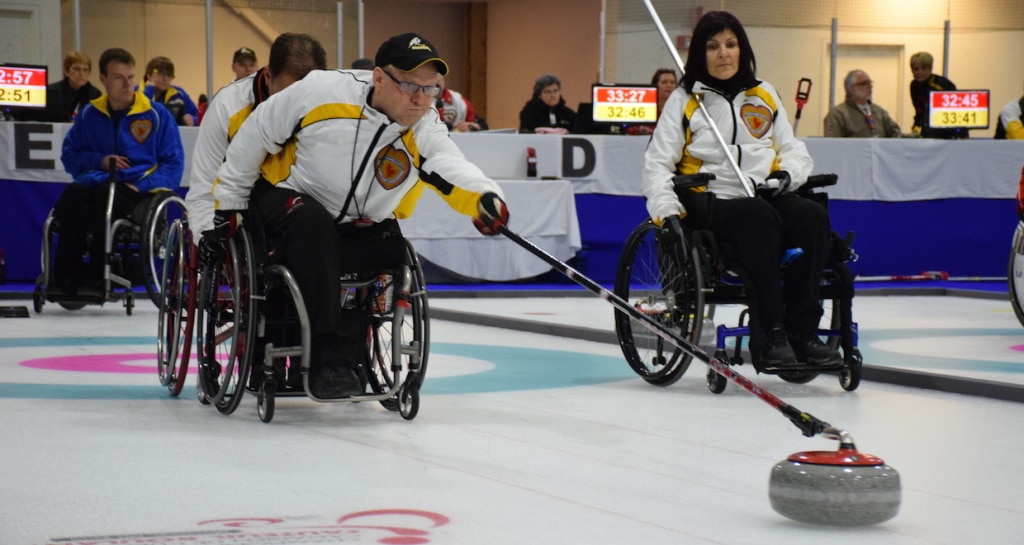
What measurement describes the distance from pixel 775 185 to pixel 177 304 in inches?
67.7

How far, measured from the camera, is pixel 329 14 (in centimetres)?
1054

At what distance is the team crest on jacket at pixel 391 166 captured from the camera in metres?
3.44

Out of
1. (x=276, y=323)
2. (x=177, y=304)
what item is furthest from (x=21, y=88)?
(x=276, y=323)

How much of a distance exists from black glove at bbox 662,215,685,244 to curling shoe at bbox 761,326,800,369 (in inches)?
14.5

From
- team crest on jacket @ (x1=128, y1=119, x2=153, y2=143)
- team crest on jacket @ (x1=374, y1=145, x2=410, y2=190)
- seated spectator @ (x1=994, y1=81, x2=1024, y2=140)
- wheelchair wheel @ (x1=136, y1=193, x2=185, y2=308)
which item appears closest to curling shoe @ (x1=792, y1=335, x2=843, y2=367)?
team crest on jacket @ (x1=374, y1=145, x2=410, y2=190)

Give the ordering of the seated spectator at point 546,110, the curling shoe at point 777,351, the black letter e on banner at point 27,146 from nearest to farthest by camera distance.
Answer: the curling shoe at point 777,351 < the black letter e on banner at point 27,146 < the seated spectator at point 546,110

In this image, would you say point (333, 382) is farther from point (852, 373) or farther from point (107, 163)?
point (107, 163)

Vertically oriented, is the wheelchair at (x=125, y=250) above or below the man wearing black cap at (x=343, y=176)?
below

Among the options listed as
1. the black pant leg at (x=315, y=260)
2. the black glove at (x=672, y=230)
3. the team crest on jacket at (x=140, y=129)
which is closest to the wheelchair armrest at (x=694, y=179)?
the black glove at (x=672, y=230)

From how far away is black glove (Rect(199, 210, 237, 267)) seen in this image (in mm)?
3402

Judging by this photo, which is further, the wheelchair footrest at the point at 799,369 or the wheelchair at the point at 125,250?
the wheelchair at the point at 125,250

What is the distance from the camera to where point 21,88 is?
25.8 ft

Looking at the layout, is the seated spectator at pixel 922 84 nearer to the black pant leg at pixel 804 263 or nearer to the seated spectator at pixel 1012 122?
the seated spectator at pixel 1012 122

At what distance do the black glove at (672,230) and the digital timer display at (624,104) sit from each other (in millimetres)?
4859
